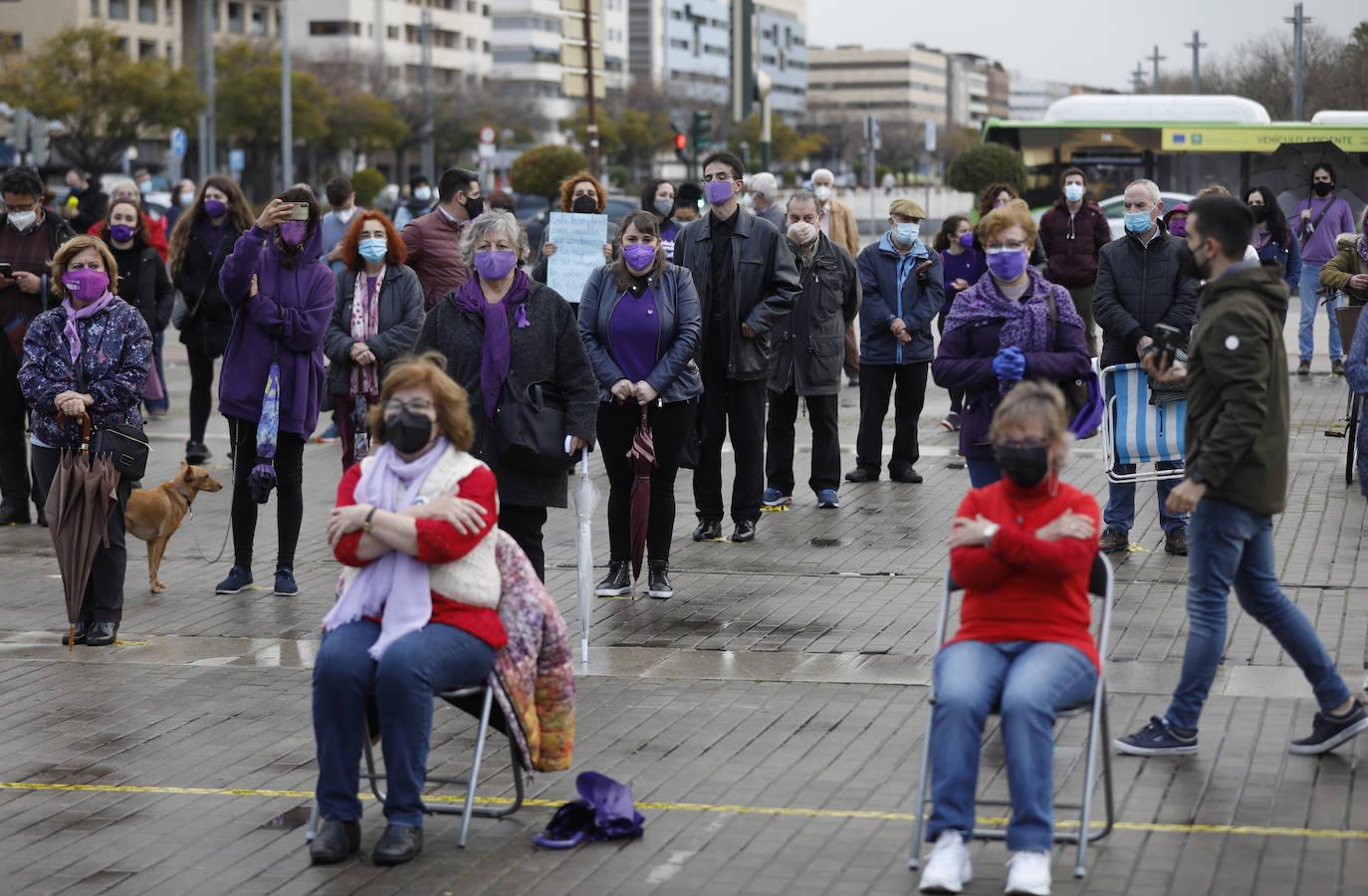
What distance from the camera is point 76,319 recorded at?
9.01 m

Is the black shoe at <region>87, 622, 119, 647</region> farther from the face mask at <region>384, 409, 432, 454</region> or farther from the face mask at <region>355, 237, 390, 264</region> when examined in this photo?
the face mask at <region>384, 409, 432, 454</region>

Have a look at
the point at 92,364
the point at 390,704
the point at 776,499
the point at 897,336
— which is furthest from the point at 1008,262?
the point at 897,336

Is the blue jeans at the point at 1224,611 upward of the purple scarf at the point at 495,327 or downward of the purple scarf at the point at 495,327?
downward

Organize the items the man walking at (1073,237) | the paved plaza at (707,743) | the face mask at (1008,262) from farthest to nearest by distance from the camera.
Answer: the man walking at (1073,237), the face mask at (1008,262), the paved plaza at (707,743)

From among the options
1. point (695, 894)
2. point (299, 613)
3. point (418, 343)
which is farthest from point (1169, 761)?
point (299, 613)

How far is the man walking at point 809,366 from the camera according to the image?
12.4 metres

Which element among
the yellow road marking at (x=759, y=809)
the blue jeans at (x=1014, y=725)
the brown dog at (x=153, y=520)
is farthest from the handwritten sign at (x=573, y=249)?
the blue jeans at (x=1014, y=725)

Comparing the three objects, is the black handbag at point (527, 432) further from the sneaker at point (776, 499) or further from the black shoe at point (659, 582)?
the sneaker at point (776, 499)

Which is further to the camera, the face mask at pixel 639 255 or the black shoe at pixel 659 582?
the black shoe at pixel 659 582

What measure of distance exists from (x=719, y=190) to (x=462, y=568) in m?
5.31

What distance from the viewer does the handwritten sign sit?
509 inches

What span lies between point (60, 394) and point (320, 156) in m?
82.8

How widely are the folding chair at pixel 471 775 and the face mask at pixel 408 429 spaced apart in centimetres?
73

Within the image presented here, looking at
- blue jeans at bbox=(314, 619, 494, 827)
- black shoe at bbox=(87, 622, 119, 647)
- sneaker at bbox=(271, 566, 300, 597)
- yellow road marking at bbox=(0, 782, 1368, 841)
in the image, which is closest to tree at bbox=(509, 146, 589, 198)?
sneaker at bbox=(271, 566, 300, 597)
